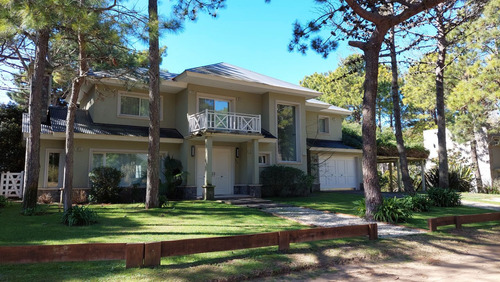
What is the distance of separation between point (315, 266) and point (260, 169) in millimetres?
11303

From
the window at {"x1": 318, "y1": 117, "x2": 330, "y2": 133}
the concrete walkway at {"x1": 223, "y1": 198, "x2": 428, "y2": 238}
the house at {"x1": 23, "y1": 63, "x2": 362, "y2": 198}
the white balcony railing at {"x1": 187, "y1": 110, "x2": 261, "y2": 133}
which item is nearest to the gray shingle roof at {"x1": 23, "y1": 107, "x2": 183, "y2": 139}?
the house at {"x1": 23, "y1": 63, "x2": 362, "y2": 198}

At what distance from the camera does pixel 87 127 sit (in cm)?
1432

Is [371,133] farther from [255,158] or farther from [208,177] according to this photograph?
[208,177]

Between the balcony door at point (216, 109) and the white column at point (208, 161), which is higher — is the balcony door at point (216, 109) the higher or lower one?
the higher one

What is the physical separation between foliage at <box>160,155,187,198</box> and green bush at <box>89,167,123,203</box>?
1989 mm

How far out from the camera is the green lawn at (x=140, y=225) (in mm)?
6918

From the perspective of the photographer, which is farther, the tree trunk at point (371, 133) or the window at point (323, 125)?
the window at point (323, 125)

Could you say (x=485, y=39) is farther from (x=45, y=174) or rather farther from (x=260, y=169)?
(x=45, y=174)

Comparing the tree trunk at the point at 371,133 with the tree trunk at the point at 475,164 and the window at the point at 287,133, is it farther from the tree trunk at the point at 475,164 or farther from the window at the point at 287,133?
the tree trunk at the point at 475,164

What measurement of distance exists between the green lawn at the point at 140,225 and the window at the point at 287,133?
6.87 metres

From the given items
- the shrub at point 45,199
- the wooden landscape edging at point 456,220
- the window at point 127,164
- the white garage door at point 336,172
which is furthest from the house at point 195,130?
the wooden landscape edging at point 456,220

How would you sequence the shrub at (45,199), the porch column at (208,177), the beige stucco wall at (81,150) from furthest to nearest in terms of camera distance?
the porch column at (208,177)
the beige stucco wall at (81,150)
the shrub at (45,199)

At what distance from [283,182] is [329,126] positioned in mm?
8184

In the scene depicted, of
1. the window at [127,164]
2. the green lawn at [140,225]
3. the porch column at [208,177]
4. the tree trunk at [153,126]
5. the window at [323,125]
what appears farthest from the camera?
the window at [323,125]
